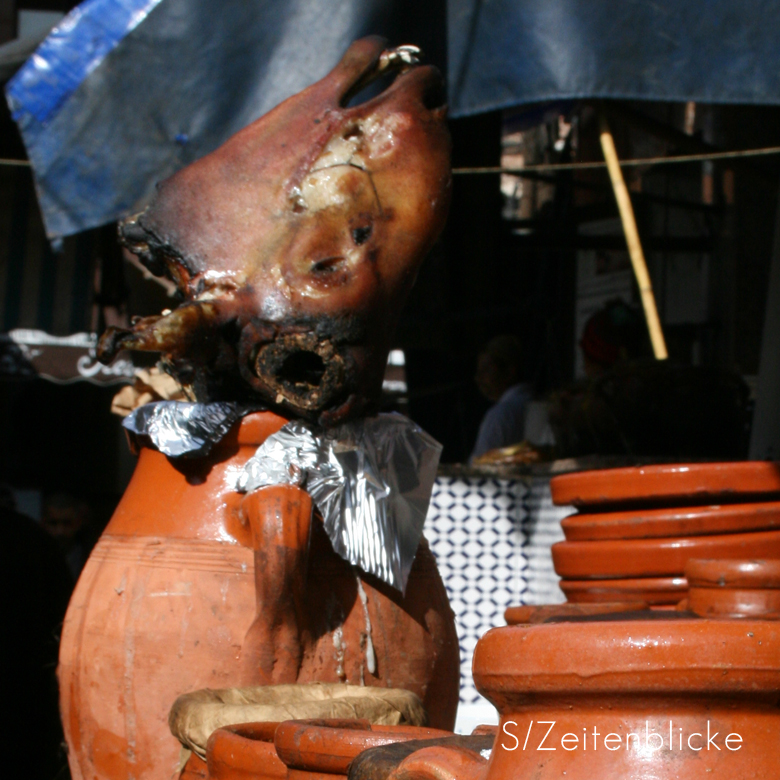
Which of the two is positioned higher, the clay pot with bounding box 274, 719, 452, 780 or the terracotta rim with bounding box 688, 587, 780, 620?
the terracotta rim with bounding box 688, 587, 780, 620

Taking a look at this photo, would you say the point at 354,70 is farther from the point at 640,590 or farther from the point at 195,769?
the point at 195,769

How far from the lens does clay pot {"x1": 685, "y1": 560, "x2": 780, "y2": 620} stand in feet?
5.45

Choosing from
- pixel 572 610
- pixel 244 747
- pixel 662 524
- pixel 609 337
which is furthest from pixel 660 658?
pixel 609 337

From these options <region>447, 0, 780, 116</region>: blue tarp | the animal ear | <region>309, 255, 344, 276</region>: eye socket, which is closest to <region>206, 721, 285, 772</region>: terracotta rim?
<region>309, 255, 344, 276</region>: eye socket

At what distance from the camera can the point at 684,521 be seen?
87.5 inches

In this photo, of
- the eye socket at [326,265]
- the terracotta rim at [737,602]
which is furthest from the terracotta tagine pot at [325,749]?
the eye socket at [326,265]

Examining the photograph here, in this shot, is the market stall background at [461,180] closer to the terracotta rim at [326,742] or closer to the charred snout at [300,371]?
the charred snout at [300,371]

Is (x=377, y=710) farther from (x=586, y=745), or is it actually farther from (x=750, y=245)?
(x=750, y=245)

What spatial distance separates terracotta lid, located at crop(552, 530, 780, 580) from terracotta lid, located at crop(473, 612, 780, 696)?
139 cm

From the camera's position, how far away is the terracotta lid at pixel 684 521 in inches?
85.7

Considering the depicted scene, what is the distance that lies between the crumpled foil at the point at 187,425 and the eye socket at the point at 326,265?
301 millimetres

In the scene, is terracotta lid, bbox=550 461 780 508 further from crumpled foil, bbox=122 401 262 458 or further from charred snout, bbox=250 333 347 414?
crumpled foil, bbox=122 401 262 458

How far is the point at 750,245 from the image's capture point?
6820 mm

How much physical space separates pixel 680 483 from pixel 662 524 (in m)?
0.10
